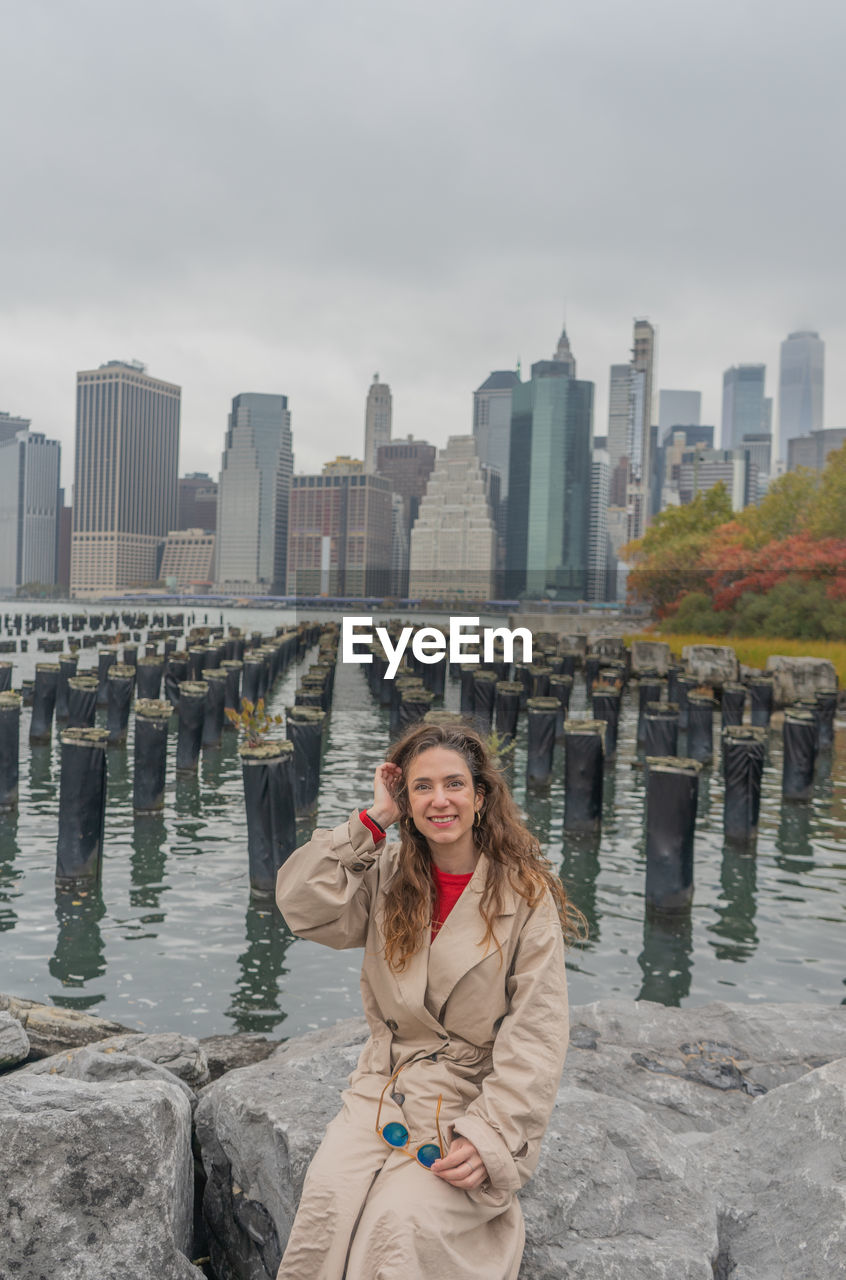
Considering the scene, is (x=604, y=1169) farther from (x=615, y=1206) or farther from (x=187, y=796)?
(x=187, y=796)

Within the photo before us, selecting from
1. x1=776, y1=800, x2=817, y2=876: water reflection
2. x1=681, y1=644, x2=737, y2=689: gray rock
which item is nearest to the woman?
x1=776, y1=800, x2=817, y2=876: water reflection

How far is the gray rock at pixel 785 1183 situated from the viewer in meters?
3.20

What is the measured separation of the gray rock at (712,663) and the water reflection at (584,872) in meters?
Result: 18.3

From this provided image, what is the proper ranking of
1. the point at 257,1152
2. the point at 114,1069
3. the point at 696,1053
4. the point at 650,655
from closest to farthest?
1. the point at 257,1152
2. the point at 114,1069
3. the point at 696,1053
4. the point at 650,655

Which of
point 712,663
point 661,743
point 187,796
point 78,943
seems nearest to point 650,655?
point 712,663

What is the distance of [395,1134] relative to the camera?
2.89 m

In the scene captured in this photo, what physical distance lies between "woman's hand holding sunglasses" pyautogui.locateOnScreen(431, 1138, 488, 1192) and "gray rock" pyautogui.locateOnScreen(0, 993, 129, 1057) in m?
3.51

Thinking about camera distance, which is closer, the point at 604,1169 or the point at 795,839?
the point at 604,1169

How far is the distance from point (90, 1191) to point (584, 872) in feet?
29.6

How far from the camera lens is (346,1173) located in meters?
2.80

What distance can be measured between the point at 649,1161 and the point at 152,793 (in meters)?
11.0

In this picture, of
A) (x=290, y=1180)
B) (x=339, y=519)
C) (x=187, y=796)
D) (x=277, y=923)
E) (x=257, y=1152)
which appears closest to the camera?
(x=290, y=1180)

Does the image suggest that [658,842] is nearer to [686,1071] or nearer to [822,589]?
[686,1071]

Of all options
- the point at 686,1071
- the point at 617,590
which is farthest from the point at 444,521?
the point at 686,1071
